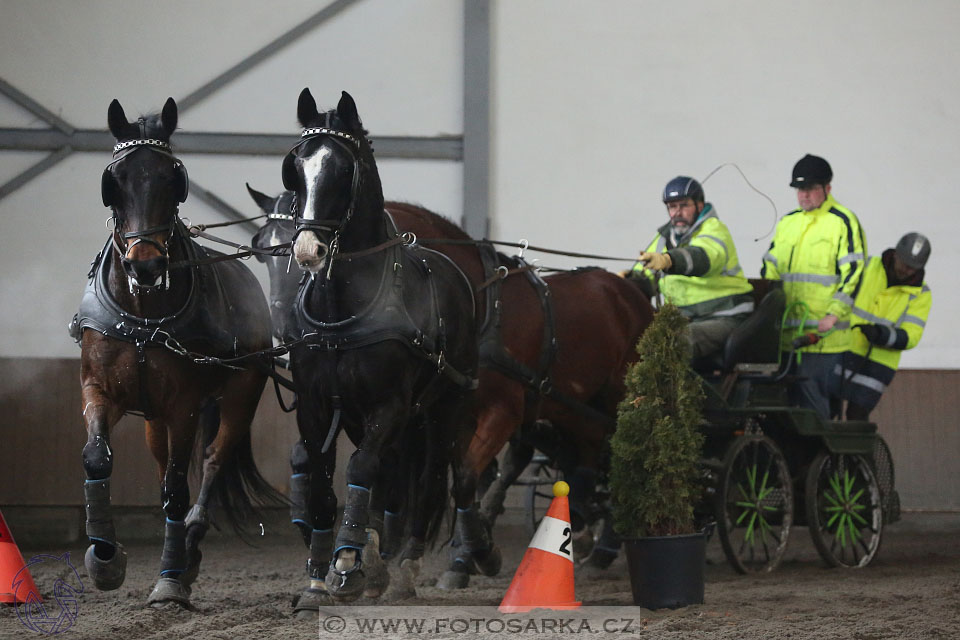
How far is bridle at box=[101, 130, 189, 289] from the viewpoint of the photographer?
421 cm

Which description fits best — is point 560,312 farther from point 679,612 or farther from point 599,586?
point 679,612

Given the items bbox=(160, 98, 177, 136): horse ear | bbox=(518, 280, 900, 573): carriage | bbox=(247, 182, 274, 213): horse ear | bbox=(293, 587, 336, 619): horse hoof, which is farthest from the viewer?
bbox=(518, 280, 900, 573): carriage

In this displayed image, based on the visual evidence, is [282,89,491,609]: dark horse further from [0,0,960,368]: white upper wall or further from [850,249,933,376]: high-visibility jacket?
[0,0,960,368]: white upper wall

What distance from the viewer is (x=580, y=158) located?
9633 millimetres

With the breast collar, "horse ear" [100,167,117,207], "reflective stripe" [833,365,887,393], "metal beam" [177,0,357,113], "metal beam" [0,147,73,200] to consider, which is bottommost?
"reflective stripe" [833,365,887,393]

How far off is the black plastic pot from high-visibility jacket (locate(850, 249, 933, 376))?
8.88 feet

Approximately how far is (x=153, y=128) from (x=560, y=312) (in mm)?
2553

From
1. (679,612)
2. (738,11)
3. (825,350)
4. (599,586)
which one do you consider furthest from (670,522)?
(738,11)

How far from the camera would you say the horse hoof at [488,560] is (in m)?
5.27

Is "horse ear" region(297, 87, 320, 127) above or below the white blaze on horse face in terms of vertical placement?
above

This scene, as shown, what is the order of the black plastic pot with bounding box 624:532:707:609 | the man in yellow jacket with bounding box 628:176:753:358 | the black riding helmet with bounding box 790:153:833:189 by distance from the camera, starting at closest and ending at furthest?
the black plastic pot with bounding box 624:532:707:609 < the man in yellow jacket with bounding box 628:176:753:358 < the black riding helmet with bounding box 790:153:833:189

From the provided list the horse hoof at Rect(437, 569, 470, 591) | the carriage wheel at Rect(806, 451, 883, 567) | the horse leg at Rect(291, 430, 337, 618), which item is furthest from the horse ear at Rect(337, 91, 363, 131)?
the carriage wheel at Rect(806, 451, 883, 567)

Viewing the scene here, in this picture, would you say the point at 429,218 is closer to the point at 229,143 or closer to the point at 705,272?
the point at 705,272

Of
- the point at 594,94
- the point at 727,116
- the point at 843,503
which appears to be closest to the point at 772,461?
the point at 843,503
